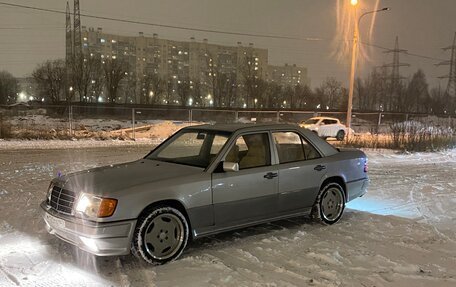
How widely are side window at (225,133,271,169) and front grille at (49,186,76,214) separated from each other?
2.02 metres

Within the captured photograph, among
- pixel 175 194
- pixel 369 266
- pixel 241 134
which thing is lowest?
pixel 369 266

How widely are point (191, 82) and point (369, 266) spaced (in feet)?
324

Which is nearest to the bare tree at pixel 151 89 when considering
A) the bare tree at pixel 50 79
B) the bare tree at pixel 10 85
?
the bare tree at pixel 50 79

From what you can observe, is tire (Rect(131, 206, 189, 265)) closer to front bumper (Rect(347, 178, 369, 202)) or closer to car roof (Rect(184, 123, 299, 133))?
car roof (Rect(184, 123, 299, 133))

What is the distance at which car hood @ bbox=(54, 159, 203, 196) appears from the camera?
485 cm

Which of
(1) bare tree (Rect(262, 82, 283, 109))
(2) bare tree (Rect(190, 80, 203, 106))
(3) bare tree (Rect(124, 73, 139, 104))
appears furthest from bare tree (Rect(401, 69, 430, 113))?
(3) bare tree (Rect(124, 73, 139, 104))

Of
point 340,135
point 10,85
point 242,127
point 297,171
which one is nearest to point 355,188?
point 297,171

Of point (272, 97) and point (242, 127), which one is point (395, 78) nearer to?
point (272, 97)

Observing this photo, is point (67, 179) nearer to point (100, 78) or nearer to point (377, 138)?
point (377, 138)

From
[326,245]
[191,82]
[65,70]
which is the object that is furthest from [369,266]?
[191,82]

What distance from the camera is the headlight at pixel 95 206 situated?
459 cm

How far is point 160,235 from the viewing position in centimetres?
494

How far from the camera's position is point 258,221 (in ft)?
19.0

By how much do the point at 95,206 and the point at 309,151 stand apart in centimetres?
329
